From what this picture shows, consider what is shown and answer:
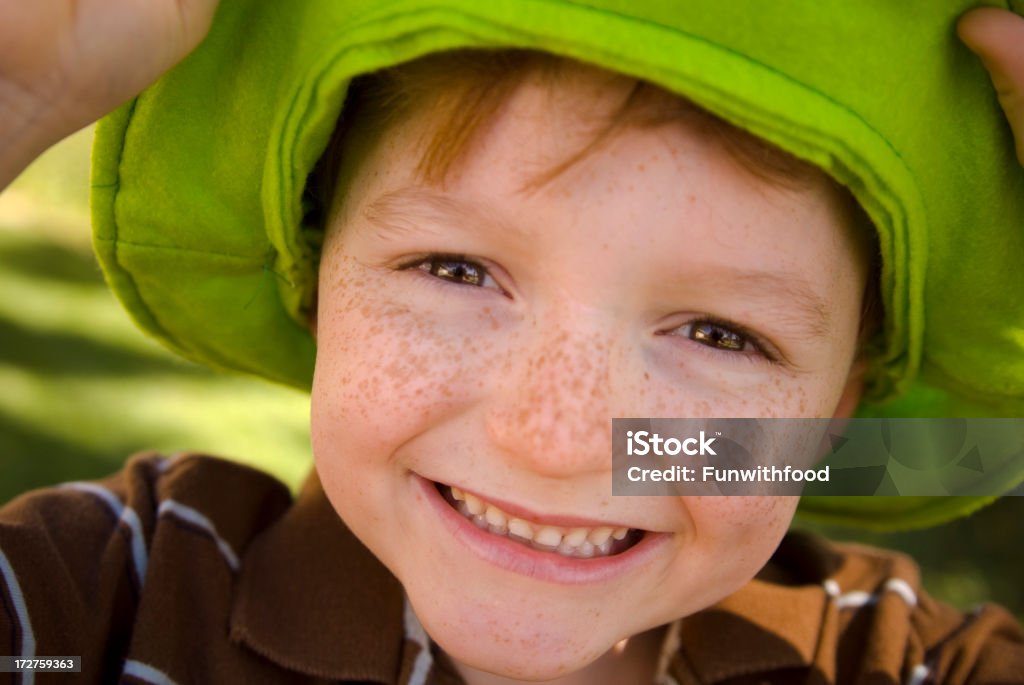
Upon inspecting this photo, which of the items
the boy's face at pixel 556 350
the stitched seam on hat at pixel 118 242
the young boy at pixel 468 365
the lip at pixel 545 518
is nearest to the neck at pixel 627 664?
the young boy at pixel 468 365

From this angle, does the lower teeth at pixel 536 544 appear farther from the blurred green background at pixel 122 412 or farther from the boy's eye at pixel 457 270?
A: the blurred green background at pixel 122 412

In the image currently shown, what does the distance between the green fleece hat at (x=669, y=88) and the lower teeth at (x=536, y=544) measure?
0.41 meters

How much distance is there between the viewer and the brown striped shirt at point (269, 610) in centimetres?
138

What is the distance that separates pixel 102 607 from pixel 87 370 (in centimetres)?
159

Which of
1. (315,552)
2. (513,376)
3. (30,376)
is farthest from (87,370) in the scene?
(513,376)

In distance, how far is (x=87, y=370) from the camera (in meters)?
2.87

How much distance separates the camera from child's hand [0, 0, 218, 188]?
1.08 metres

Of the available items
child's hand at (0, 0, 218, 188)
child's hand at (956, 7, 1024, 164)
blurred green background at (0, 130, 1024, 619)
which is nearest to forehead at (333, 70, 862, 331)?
child's hand at (956, 7, 1024, 164)

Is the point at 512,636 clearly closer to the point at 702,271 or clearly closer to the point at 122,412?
the point at 702,271

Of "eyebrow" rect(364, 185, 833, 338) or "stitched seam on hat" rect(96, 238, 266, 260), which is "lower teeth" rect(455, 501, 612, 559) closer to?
"eyebrow" rect(364, 185, 833, 338)

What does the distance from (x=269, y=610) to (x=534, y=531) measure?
39 centimetres

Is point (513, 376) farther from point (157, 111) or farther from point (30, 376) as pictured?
point (30, 376)

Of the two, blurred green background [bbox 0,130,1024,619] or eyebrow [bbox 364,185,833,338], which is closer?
eyebrow [bbox 364,185,833,338]

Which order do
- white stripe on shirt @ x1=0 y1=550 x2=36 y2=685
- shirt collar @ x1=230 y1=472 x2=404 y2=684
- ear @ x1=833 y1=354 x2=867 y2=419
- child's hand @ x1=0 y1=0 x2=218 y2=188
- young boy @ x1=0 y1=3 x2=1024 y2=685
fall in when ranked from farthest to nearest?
ear @ x1=833 y1=354 x2=867 y2=419
shirt collar @ x1=230 y1=472 x2=404 y2=684
white stripe on shirt @ x1=0 y1=550 x2=36 y2=685
young boy @ x1=0 y1=3 x2=1024 y2=685
child's hand @ x1=0 y1=0 x2=218 y2=188
